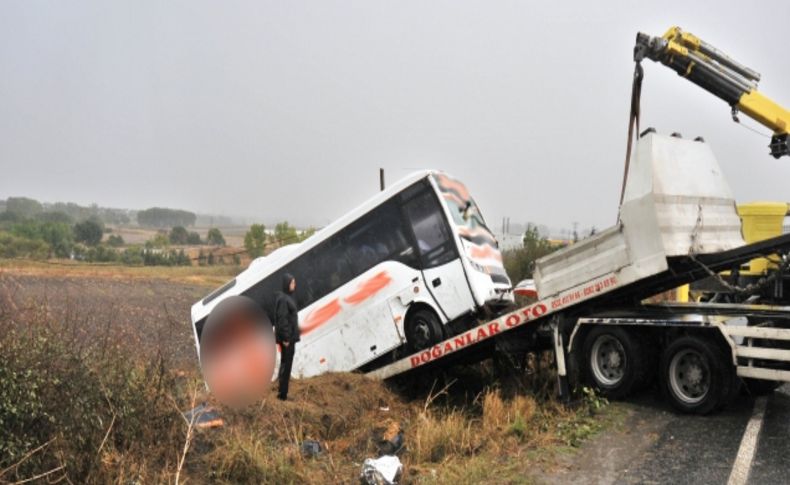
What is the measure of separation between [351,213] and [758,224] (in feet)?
22.9

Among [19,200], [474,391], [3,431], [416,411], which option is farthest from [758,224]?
[19,200]

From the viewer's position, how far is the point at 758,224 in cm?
1131

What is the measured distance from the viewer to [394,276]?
9625mm

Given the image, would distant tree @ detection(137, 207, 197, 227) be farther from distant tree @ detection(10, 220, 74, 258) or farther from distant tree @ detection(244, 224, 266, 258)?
distant tree @ detection(244, 224, 266, 258)

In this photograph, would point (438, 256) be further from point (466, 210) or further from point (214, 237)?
point (214, 237)

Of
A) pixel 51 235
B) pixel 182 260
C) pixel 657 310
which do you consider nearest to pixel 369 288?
pixel 657 310

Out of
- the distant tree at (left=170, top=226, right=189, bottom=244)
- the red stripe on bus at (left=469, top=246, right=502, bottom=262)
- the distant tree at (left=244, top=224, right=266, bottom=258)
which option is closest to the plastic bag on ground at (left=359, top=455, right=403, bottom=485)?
the red stripe on bus at (left=469, top=246, right=502, bottom=262)

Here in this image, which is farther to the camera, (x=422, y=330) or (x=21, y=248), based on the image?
(x=21, y=248)

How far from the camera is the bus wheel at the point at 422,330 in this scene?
365 inches

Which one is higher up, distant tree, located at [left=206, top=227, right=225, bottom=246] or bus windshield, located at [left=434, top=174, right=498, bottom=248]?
distant tree, located at [left=206, top=227, right=225, bottom=246]

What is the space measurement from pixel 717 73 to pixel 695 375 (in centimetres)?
723

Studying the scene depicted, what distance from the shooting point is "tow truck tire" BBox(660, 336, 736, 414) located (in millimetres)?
6754

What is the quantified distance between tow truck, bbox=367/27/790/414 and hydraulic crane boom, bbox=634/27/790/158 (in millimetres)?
4568

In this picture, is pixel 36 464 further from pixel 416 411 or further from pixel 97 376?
pixel 416 411
